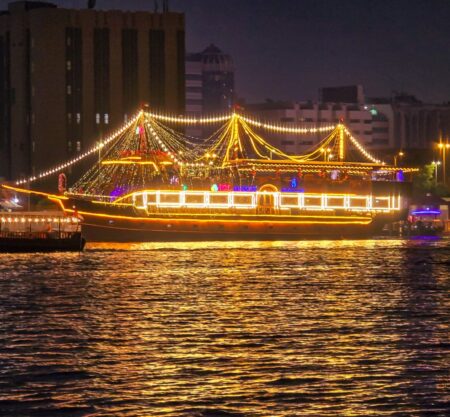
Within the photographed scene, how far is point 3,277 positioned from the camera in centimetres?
6769

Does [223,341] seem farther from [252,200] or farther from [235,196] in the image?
[252,200]

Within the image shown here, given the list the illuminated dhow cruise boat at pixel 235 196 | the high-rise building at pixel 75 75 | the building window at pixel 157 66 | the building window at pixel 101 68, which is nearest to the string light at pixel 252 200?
the illuminated dhow cruise boat at pixel 235 196

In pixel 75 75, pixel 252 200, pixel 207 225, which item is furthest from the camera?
pixel 75 75

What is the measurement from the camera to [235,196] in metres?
108

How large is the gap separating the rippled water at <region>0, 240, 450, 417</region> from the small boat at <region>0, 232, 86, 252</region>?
13.9 metres

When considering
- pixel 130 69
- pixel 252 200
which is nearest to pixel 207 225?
A: pixel 252 200

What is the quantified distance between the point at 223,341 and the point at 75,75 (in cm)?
11297

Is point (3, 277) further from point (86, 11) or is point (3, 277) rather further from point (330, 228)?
point (86, 11)

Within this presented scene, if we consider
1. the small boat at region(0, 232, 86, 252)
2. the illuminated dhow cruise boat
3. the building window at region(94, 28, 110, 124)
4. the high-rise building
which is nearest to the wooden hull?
the illuminated dhow cruise boat

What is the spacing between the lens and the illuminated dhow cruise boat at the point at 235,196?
10431cm

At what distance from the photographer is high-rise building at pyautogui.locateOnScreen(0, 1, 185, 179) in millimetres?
147750

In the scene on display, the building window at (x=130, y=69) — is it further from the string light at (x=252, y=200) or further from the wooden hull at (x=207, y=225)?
the wooden hull at (x=207, y=225)

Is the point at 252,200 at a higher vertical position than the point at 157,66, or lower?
lower

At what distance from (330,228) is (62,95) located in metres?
49.6
